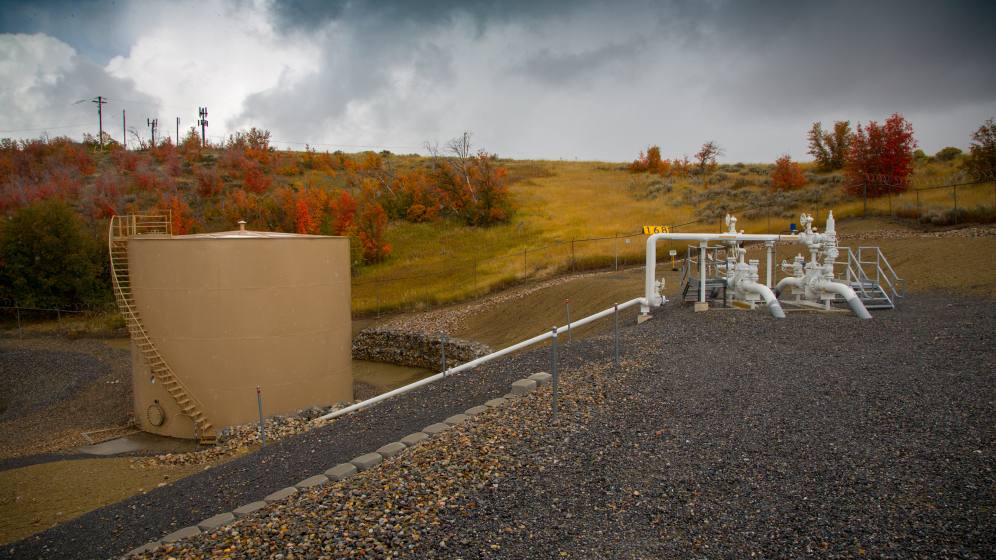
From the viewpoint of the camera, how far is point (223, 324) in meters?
12.5

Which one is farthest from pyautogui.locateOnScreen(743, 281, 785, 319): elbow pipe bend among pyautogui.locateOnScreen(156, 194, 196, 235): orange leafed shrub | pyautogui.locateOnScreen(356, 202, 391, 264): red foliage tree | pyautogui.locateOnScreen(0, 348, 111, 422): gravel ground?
pyautogui.locateOnScreen(156, 194, 196, 235): orange leafed shrub

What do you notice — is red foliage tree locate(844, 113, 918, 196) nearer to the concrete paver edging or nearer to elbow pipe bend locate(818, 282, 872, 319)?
elbow pipe bend locate(818, 282, 872, 319)

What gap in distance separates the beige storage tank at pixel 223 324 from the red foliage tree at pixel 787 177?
39985mm

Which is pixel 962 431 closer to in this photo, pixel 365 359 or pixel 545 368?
pixel 545 368

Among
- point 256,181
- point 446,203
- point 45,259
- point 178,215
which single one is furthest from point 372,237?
point 256,181

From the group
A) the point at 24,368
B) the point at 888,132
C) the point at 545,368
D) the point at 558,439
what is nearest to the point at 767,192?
the point at 888,132

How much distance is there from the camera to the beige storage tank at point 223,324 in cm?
1247

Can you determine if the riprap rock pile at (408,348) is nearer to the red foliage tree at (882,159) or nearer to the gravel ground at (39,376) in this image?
the gravel ground at (39,376)

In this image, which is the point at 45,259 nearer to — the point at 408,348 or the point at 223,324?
the point at 408,348

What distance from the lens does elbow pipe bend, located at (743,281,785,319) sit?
13145 mm

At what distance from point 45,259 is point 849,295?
1484 inches

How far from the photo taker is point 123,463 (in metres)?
10.9

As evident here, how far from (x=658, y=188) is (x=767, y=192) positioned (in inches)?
422

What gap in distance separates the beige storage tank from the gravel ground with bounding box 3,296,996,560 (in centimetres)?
469
